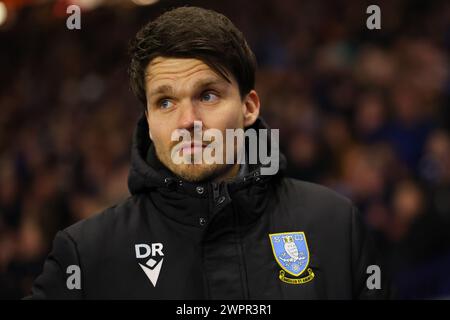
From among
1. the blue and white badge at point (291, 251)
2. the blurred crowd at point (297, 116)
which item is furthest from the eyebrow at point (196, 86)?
the blurred crowd at point (297, 116)

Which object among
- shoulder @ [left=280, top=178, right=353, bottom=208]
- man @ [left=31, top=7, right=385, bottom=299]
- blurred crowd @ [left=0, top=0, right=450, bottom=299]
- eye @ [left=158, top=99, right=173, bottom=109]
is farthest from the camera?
blurred crowd @ [left=0, top=0, right=450, bottom=299]

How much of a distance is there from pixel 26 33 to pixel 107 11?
0.84 meters

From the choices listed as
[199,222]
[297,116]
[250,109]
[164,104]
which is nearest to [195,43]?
[164,104]

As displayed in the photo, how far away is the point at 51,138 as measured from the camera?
24.1 ft

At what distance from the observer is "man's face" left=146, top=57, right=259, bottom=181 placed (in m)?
2.23

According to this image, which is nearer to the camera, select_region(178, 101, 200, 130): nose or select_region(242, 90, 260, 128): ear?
select_region(178, 101, 200, 130): nose

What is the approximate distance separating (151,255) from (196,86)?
463mm

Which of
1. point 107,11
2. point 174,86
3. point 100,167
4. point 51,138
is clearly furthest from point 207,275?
point 107,11

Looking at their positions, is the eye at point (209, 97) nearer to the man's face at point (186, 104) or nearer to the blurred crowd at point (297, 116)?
the man's face at point (186, 104)

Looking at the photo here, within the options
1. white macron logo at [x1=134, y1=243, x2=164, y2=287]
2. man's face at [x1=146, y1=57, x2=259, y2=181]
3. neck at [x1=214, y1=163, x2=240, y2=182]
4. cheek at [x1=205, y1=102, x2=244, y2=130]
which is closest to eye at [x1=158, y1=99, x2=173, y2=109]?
man's face at [x1=146, y1=57, x2=259, y2=181]

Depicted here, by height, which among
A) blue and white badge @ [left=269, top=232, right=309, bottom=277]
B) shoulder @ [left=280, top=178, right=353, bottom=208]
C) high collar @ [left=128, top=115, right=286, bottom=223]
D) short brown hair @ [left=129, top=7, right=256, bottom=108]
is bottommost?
blue and white badge @ [left=269, top=232, right=309, bottom=277]

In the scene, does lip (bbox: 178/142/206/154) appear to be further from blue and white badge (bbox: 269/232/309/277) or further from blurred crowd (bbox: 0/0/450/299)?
blurred crowd (bbox: 0/0/450/299)

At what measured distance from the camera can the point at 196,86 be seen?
7.32 feet

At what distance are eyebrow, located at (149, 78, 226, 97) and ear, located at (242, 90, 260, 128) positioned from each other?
0.17m
